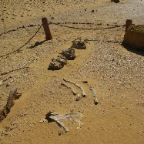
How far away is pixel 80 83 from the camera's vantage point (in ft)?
26.8

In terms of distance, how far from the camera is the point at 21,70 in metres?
9.50

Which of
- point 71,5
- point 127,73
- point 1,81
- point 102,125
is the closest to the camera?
point 102,125

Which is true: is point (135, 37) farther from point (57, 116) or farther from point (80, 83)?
point (57, 116)

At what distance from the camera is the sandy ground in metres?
6.54

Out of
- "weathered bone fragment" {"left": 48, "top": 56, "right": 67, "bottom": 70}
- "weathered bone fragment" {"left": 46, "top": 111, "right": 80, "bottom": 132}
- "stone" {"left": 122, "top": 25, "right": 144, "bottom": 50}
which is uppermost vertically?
"stone" {"left": 122, "top": 25, "right": 144, "bottom": 50}

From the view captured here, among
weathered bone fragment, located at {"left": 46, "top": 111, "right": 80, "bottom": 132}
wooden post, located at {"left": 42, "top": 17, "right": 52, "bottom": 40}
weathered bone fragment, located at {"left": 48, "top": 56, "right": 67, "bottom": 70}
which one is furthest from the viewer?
wooden post, located at {"left": 42, "top": 17, "right": 52, "bottom": 40}

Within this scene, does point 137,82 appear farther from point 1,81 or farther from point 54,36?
point 54,36

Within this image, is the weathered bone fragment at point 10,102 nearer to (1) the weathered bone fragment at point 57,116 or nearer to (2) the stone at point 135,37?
(1) the weathered bone fragment at point 57,116

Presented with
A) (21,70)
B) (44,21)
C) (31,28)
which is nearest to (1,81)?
(21,70)

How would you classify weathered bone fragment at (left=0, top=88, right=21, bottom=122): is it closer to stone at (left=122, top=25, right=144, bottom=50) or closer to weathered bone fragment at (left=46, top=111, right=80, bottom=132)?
weathered bone fragment at (left=46, top=111, right=80, bottom=132)

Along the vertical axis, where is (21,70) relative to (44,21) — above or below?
below

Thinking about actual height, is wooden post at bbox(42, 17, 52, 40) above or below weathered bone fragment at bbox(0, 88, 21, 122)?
above

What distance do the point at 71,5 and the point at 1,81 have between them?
29.9ft

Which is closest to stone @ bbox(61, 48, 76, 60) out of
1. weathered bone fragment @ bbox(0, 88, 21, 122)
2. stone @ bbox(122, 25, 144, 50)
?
stone @ bbox(122, 25, 144, 50)
